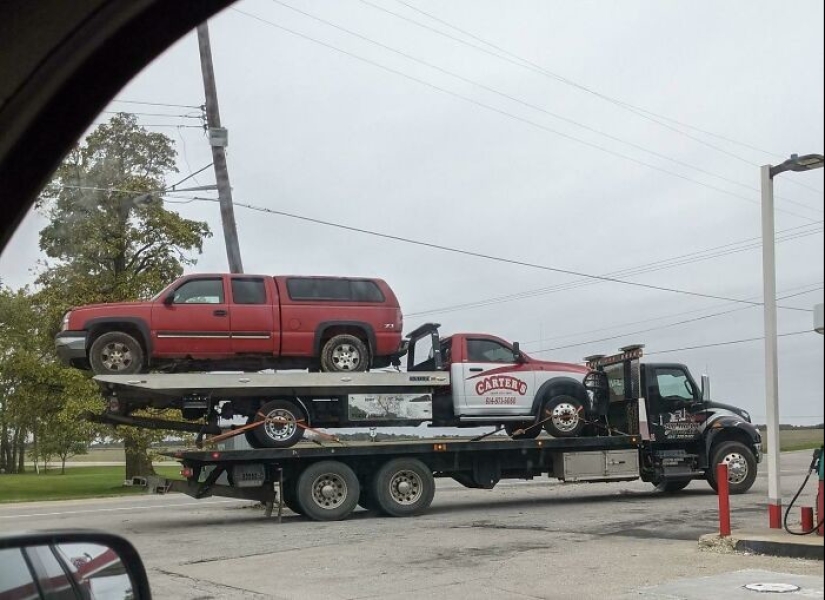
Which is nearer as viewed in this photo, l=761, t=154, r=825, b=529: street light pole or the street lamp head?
the street lamp head

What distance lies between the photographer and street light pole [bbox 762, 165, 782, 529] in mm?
11039

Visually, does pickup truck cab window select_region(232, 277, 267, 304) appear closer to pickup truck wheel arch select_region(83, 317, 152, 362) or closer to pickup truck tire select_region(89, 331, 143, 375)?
pickup truck wheel arch select_region(83, 317, 152, 362)

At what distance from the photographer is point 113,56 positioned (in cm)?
291

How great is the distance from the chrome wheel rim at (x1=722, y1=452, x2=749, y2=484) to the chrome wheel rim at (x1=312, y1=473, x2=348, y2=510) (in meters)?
7.51

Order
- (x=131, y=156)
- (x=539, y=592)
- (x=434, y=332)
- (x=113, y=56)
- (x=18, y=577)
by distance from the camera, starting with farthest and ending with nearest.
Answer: (x=131, y=156) → (x=434, y=332) → (x=539, y=592) → (x=113, y=56) → (x=18, y=577)

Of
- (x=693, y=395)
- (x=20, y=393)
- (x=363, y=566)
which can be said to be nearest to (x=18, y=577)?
(x=363, y=566)

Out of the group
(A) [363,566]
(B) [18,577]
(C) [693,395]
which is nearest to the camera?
(B) [18,577]

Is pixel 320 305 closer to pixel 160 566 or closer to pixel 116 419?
pixel 116 419

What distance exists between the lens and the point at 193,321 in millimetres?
15359

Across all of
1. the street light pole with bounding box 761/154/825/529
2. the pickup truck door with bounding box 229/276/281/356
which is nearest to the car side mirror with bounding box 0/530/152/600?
the street light pole with bounding box 761/154/825/529

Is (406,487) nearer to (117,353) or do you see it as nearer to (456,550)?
(456,550)

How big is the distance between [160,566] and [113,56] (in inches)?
372

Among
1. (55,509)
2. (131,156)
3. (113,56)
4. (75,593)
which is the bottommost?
(55,509)

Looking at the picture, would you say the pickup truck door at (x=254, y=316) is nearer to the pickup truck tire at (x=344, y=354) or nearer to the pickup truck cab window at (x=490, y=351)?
the pickup truck tire at (x=344, y=354)
